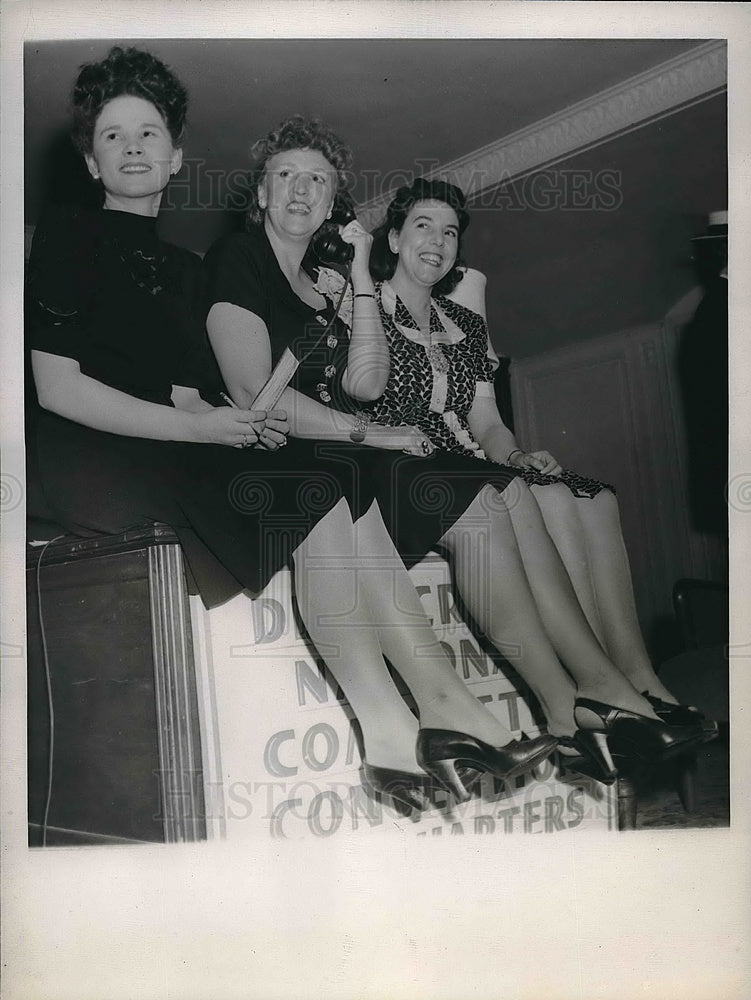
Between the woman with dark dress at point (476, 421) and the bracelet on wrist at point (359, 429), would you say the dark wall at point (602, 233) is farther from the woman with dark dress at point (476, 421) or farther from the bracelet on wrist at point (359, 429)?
the bracelet on wrist at point (359, 429)

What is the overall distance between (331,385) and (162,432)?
388 mm

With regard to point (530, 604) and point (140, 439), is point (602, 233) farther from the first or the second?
point (140, 439)

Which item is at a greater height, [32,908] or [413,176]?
[413,176]

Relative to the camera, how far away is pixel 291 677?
2.30 meters

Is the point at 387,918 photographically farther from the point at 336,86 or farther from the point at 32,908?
the point at 336,86

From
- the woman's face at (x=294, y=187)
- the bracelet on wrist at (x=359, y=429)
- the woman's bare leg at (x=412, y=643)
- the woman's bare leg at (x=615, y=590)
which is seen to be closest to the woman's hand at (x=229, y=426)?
the bracelet on wrist at (x=359, y=429)

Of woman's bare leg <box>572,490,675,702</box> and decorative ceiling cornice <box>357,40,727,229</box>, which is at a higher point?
decorative ceiling cornice <box>357,40,727,229</box>

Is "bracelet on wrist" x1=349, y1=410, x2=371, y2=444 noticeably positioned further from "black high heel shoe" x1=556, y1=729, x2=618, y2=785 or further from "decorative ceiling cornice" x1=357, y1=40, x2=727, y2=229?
"black high heel shoe" x1=556, y1=729, x2=618, y2=785

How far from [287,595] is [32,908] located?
2.96 ft

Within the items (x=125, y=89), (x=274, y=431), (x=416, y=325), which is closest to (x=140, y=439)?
(x=274, y=431)

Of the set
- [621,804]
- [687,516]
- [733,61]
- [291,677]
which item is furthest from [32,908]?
[733,61]

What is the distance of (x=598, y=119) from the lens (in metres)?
2.37

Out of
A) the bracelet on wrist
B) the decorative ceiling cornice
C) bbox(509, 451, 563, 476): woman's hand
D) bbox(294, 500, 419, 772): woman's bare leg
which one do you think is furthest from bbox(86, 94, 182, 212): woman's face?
bbox(509, 451, 563, 476): woman's hand

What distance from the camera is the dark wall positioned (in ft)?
7.76
